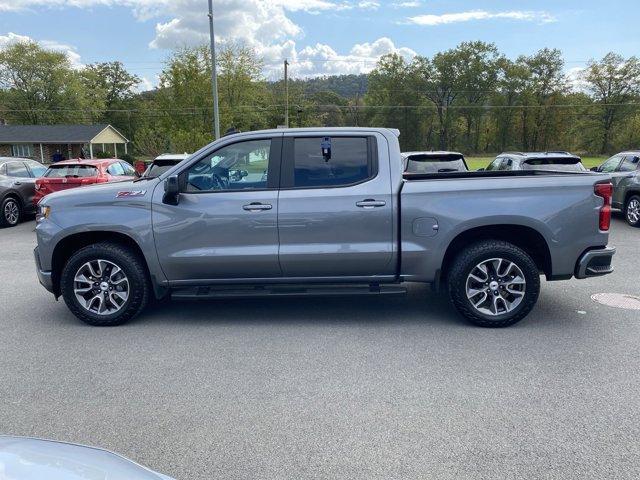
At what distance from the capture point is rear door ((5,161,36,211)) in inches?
523

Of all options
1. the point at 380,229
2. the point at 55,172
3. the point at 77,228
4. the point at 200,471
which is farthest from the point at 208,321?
the point at 55,172

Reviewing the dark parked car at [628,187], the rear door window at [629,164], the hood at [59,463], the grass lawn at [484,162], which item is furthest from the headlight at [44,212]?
the grass lawn at [484,162]

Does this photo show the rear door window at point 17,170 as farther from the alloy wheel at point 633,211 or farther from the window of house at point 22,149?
the window of house at point 22,149

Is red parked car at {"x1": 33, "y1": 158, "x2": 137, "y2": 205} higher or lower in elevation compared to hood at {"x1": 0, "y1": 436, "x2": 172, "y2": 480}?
higher

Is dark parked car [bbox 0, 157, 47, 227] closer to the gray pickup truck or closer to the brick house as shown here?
the gray pickup truck

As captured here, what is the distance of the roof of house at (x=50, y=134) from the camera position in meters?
51.2

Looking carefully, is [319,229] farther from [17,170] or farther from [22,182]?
[17,170]

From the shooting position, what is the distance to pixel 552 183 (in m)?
4.93

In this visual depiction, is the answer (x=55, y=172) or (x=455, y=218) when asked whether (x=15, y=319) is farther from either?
(x=55, y=172)

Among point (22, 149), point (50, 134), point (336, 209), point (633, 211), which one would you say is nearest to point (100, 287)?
point (336, 209)

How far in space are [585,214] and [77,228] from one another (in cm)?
505

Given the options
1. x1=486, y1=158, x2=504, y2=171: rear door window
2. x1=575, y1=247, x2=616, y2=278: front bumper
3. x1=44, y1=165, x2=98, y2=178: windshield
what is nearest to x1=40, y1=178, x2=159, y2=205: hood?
x1=575, y1=247, x2=616, y2=278: front bumper

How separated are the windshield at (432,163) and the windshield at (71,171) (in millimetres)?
7990

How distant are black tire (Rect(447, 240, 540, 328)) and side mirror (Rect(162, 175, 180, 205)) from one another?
112 inches
